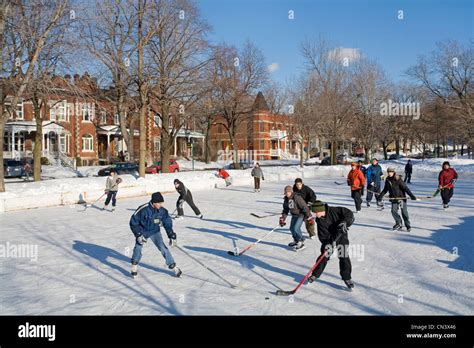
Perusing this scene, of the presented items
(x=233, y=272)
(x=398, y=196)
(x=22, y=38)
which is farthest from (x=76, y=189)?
(x=398, y=196)

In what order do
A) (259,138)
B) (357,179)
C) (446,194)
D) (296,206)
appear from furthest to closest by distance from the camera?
(259,138), (446,194), (357,179), (296,206)

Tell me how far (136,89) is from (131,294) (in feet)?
74.1

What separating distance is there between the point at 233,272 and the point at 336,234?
2.18 metres

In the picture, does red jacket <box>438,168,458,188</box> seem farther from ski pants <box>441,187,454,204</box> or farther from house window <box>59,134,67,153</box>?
house window <box>59,134,67,153</box>

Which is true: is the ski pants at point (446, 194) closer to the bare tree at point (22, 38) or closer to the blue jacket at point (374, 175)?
the blue jacket at point (374, 175)

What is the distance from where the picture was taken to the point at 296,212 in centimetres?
943

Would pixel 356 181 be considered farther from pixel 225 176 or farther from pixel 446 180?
pixel 225 176

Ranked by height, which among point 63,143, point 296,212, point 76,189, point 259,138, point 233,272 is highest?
point 259,138

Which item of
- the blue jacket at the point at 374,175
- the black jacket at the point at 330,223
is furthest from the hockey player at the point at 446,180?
the black jacket at the point at 330,223

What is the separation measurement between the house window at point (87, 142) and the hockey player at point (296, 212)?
40586 millimetres

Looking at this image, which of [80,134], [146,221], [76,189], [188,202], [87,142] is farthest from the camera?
[87,142]

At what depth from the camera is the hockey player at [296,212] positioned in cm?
930

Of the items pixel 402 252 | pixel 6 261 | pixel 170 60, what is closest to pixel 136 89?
pixel 170 60
